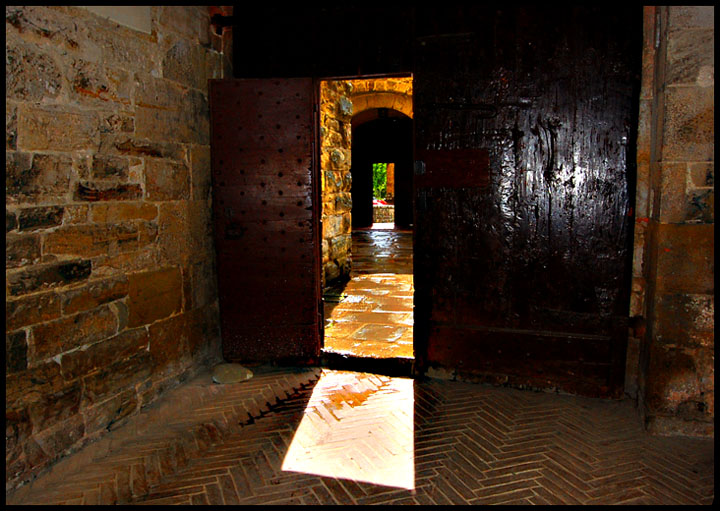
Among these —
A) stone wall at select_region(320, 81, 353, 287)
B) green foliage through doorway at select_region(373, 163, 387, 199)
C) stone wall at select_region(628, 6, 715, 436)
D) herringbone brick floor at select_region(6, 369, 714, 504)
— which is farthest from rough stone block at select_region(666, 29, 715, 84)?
green foliage through doorway at select_region(373, 163, 387, 199)

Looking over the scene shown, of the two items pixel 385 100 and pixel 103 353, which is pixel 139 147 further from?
pixel 385 100

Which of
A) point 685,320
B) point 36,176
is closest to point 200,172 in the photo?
point 36,176

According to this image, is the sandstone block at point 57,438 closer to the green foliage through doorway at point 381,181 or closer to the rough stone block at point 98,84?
the rough stone block at point 98,84

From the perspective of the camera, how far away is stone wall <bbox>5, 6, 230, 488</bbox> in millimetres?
2607

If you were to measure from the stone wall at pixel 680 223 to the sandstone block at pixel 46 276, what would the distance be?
3.40 m

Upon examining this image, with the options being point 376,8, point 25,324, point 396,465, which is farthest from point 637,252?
point 25,324

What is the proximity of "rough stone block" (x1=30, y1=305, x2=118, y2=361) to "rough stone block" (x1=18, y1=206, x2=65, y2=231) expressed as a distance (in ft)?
1.70

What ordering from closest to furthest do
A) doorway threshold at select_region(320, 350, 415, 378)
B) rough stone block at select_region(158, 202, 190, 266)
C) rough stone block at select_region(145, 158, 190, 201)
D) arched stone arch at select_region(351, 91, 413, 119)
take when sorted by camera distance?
1. rough stone block at select_region(145, 158, 190, 201)
2. rough stone block at select_region(158, 202, 190, 266)
3. doorway threshold at select_region(320, 350, 415, 378)
4. arched stone arch at select_region(351, 91, 413, 119)

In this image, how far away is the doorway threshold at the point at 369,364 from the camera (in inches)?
162

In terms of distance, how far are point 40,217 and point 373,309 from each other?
145 inches

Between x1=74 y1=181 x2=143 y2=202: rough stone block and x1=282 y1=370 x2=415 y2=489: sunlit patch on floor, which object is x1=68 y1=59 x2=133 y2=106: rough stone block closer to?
x1=74 y1=181 x2=143 y2=202: rough stone block

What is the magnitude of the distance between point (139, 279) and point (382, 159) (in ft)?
43.5

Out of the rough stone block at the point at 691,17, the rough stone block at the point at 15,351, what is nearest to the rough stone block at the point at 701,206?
the rough stone block at the point at 691,17

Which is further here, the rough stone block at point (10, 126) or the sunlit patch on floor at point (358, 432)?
the sunlit patch on floor at point (358, 432)
